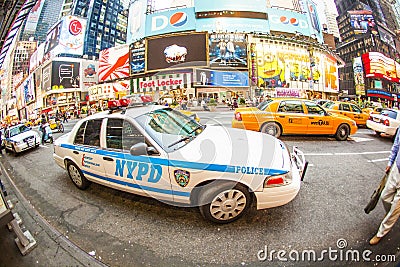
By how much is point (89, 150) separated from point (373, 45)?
1393 centimetres

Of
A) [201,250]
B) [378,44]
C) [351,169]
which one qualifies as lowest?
[201,250]

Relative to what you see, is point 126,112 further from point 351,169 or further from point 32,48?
point 32,48

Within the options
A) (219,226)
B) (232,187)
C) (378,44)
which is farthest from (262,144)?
(378,44)

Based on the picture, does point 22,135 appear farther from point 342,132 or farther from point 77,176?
point 342,132

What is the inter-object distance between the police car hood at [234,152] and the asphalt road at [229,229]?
81 cm

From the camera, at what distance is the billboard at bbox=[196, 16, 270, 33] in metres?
30.0

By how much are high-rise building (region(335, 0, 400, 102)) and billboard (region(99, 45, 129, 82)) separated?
1392 inches

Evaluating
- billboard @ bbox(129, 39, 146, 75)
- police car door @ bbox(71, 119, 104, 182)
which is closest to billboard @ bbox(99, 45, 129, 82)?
billboard @ bbox(129, 39, 146, 75)

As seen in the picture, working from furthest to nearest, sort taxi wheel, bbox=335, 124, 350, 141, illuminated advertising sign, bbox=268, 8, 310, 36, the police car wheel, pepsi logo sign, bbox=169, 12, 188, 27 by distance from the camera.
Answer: illuminated advertising sign, bbox=268, 8, 310, 36, pepsi logo sign, bbox=169, 12, 188, 27, taxi wheel, bbox=335, 124, 350, 141, the police car wheel

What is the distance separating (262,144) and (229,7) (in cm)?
3474

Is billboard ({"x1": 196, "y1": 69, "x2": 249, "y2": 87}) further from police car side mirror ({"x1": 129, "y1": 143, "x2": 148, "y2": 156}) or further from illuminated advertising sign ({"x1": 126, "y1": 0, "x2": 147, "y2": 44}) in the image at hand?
police car side mirror ({"x1": 129, "y1": 143, "x2": 148, "y2": 156})

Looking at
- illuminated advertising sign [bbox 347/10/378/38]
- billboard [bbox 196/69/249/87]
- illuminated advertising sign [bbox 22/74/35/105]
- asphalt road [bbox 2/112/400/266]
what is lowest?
asphalt road [bbox 2/112/400/266]

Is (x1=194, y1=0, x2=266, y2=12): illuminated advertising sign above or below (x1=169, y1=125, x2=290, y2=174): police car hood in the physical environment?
above

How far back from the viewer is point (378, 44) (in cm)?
863
